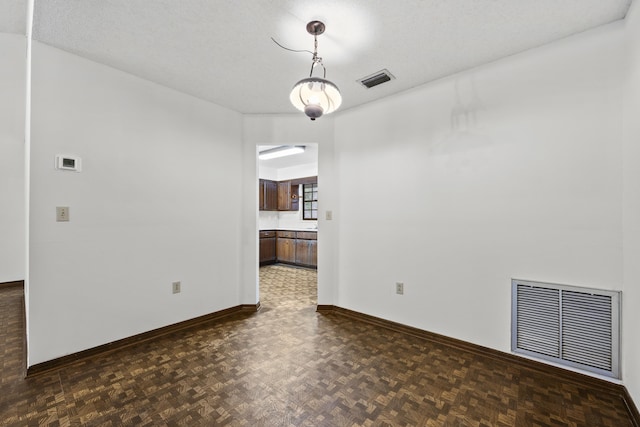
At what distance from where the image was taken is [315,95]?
68.0 inches

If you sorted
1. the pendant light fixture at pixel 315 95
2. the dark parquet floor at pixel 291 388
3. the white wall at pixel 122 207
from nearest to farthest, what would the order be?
the dark parquet floor at pixel 291 388 → the pendant light fixture at pixel 315 95 → the white wall at pixel 122 207

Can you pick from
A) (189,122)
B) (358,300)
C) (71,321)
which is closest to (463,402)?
(358,300)

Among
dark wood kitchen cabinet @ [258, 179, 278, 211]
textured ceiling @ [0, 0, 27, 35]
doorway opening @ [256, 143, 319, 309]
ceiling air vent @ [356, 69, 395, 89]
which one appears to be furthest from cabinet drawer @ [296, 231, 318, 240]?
textured ceiling @ [0, 0, 27, 35]

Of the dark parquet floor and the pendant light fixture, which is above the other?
the pendant light fixture

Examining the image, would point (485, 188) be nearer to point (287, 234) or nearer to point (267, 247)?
point (287, 234)

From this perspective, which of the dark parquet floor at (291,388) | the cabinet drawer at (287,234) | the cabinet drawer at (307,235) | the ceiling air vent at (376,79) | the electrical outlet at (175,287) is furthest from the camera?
the cabinet drawer at (287,234)

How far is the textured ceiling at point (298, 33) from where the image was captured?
1.74 m

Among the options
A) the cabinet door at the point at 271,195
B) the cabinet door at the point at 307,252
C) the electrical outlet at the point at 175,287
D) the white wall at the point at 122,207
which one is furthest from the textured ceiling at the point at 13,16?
the cabinet door at the point at 307,252

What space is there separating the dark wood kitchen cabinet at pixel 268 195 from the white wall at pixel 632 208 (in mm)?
6174

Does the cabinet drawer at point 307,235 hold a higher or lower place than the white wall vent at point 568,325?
higher

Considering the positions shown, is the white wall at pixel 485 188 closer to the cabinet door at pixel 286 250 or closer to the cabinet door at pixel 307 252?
the cabinet door at pixel 307 252

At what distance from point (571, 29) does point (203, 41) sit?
2.58 m

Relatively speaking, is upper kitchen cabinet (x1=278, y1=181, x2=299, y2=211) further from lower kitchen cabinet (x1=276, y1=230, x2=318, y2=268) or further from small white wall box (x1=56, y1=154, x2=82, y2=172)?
small white wall box (x1=56, y1=154, x2=82, y2=172)

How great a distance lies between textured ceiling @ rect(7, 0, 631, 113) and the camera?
5.71 feet
